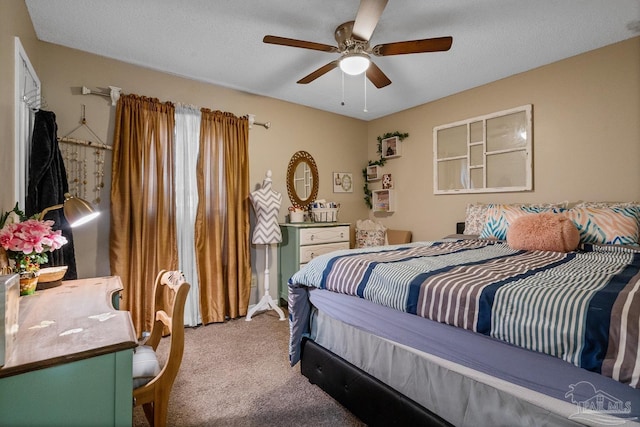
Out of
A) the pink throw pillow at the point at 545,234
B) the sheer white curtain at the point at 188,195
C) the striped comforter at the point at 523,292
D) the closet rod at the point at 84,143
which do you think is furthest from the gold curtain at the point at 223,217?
the pink throw pillow at the point at 545,234

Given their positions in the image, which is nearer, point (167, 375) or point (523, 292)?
point (523, 292)

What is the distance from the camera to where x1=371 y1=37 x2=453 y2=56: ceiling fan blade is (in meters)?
1.89

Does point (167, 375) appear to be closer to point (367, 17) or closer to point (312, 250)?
point (367, 17)

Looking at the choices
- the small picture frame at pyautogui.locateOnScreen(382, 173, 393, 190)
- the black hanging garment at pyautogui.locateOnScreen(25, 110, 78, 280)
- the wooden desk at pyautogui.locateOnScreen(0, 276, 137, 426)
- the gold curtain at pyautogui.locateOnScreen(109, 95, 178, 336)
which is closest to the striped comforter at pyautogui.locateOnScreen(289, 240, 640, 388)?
the wooden desk at pyautogui.locateOnScreen(0, 276, 137, 426)

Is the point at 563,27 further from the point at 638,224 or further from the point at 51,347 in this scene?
the point at 51,347

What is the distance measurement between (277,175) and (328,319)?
7.24 feet

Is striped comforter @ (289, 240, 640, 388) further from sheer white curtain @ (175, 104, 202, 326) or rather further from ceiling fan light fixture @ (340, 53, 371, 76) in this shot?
sheer white curtain @ (175, 104, 202, 326)

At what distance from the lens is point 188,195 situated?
3064mm

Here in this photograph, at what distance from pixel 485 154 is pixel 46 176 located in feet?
12.4

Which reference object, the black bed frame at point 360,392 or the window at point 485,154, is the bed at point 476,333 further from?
the window at point 485,154

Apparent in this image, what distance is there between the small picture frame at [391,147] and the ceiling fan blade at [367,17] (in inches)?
88.9

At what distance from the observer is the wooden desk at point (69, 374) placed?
0.83 meters

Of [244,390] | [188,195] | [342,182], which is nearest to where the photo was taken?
[244,390]

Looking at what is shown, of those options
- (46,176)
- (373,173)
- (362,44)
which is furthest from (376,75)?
(46,176)
